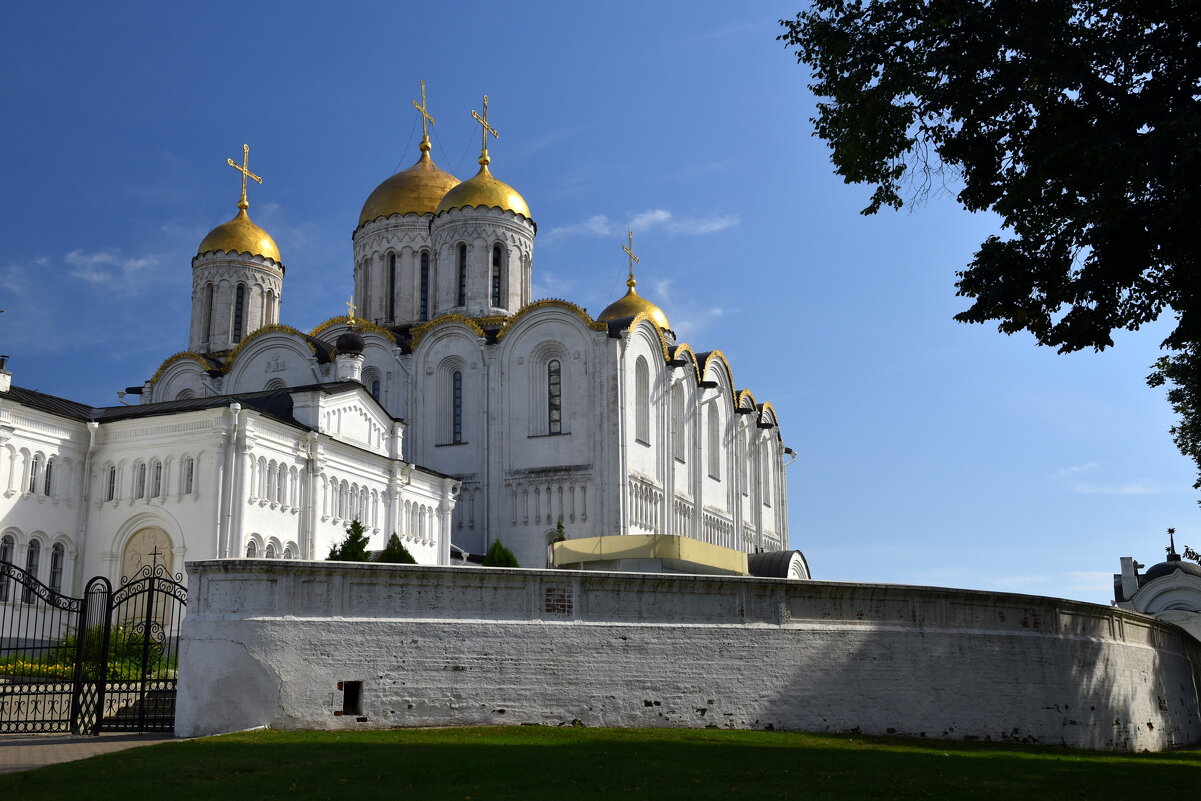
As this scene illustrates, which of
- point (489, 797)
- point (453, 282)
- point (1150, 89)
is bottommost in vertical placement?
point (489, 797)

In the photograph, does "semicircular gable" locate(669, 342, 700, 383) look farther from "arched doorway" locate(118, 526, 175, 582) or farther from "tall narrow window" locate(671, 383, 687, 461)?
"arched doorway" locate(118, 526, 175, 582)

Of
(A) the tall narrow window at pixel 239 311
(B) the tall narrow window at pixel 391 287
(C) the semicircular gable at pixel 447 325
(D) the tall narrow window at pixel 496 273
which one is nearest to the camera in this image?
(C) the semicircular gable at pixel 447 325

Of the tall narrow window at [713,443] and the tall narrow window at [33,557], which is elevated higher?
the tall narrow window at [713,443]

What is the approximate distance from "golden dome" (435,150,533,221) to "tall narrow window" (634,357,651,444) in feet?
29.3

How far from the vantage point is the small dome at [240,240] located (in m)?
48.6

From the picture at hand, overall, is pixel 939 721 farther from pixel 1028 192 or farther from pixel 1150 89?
pixel 1150 89

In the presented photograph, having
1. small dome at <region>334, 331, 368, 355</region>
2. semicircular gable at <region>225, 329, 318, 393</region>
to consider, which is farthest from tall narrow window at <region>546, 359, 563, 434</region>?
semicircular gable at <region>225, 329, 318, 393</region>

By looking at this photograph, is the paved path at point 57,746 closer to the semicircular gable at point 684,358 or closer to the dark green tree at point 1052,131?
the dark green tree at point 1052,131

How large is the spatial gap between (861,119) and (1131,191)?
3299mm

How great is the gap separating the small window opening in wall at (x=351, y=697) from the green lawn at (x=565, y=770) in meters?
0.45

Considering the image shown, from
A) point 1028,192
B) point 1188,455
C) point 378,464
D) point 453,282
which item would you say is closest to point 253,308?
Result: point 453,282

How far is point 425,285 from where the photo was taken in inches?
1857

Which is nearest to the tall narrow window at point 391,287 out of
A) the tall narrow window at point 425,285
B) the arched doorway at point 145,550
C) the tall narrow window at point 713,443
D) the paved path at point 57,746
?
the tall narrow window at point 425,285

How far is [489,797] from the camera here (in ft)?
30.4
